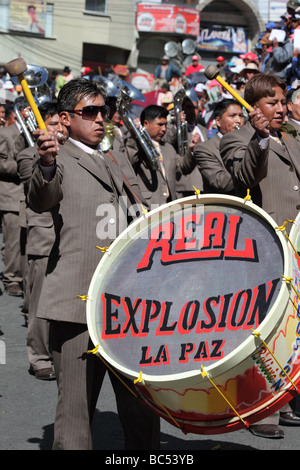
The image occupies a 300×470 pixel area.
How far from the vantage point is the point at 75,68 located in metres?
36.1

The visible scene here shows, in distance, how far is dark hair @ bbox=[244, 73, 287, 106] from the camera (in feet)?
14.8

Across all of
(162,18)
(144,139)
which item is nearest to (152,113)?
(144,139)

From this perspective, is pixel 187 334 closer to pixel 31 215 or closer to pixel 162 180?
pixel 31 215

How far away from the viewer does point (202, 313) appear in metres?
3.18

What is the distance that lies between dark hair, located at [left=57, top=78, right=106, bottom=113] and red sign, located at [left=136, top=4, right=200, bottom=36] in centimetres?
3495

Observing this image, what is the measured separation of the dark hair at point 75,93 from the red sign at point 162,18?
35.0 metres

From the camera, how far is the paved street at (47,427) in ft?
14.5

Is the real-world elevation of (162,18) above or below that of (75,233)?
below

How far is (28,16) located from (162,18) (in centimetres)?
651

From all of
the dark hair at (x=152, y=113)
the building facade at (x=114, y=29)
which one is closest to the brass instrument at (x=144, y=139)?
the dark hair at (x=152, y=113)

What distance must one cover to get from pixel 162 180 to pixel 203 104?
331 inches

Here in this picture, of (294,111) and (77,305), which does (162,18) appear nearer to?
(294,111)
